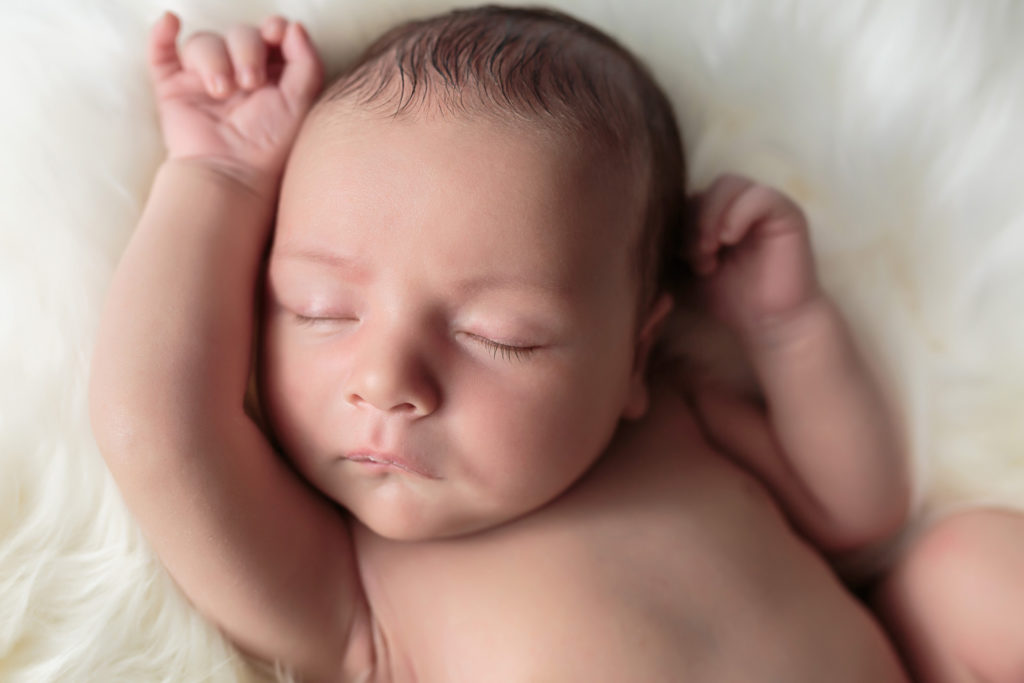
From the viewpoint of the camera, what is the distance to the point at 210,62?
1.16 m

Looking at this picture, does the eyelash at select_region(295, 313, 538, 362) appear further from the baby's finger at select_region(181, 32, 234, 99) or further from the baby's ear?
the baby's finger at select_region(181, 32, 234, 99)

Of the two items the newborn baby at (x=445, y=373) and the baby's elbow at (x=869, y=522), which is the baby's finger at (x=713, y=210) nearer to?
the newborn baby at (x=445, y=373)

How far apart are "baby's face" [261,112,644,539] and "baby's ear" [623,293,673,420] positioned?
0.50ft

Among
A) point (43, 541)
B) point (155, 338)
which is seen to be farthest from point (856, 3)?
point (43, 541)

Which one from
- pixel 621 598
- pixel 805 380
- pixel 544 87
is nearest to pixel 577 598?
pixel 621 598

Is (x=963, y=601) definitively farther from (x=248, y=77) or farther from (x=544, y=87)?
(x=248, y=77)

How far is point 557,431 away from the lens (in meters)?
1.03

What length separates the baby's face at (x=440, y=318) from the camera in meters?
0.98

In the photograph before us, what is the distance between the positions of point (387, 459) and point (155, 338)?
0.90 feet

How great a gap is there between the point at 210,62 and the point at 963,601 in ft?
3.86

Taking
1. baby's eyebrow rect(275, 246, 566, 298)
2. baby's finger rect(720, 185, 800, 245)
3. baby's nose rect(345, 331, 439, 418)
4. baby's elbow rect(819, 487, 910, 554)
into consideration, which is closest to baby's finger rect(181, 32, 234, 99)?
baby's eyebrow rect(275, 246, 566, 298)

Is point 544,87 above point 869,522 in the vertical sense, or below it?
above

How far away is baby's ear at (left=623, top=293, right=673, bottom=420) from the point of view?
1213 millimetres

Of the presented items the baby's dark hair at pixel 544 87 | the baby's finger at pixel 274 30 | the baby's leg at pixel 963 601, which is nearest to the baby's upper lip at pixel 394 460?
the baby's dark hair at pixel 544 87
